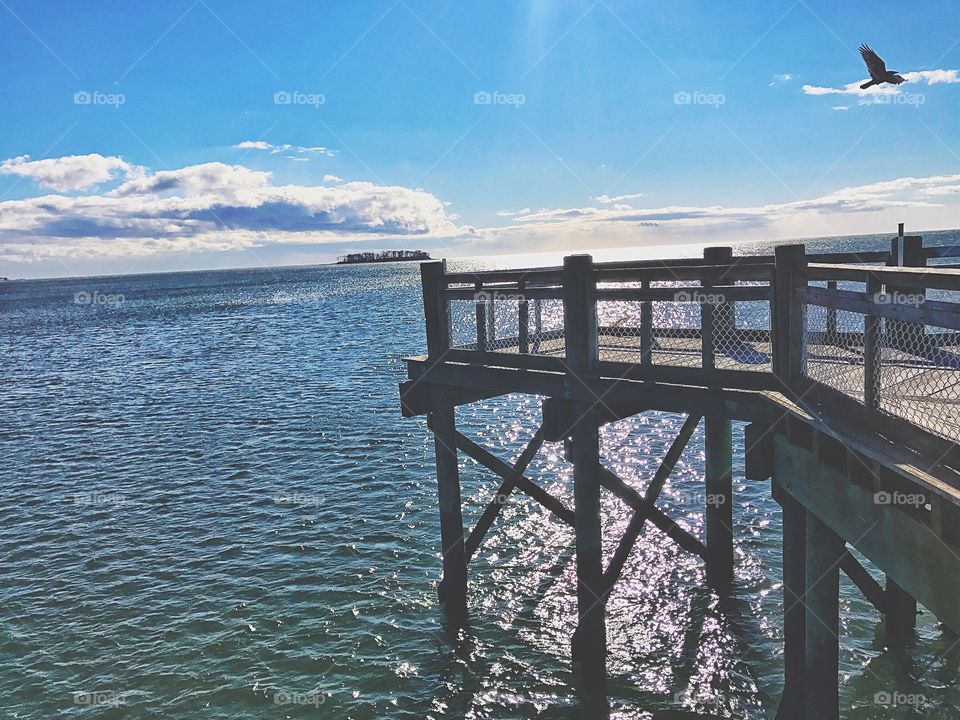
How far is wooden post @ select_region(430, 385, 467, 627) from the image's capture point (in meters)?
10.6

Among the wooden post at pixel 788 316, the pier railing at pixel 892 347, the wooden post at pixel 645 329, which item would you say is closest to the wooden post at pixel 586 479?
the wooden post at pixel 645 329

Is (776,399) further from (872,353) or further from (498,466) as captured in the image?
(498,466)

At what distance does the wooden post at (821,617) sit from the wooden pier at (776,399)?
0.05 feet

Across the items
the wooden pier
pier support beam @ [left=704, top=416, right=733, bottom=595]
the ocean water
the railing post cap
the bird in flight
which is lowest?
the ocean water

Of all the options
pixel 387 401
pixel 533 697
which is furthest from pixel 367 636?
pixel 387 401

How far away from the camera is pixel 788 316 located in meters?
6.39

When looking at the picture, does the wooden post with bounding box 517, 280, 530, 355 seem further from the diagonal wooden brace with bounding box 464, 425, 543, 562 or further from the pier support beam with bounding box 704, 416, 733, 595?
the pier support beam with bounding box 704, 416, 733, 595

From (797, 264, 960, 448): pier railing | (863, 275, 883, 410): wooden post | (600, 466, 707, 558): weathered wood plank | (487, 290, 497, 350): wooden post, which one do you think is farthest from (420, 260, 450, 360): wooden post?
(863, 275, 883, 410): wooden post

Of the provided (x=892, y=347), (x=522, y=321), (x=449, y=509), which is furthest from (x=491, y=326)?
(x=892, y=347)

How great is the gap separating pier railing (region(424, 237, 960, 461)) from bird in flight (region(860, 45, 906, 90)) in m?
1.99

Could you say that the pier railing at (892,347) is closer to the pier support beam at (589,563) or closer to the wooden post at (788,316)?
the wooden post at (788,316)

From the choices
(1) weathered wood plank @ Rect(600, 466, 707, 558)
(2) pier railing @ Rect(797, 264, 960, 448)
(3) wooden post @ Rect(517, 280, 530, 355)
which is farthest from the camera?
(1) weathered wood plank @ Rect(600, 466, 707, 558)

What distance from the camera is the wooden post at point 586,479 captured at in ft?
26.5

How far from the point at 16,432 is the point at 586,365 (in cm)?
2453
